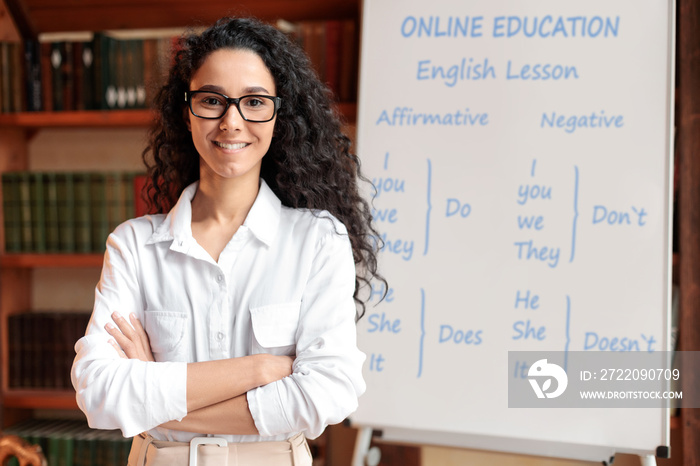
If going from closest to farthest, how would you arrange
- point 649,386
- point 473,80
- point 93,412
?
point 93,412
point 649,386
point 473,80

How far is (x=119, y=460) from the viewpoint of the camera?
221cm

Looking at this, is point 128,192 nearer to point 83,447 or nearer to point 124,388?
point 83,447

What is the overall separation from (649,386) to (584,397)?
0.16 metres

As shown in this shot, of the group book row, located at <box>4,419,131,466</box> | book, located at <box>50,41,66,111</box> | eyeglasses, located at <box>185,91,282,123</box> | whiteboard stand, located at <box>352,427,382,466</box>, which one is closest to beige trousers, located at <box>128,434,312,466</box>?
eyeglasses, located at <box>185,91,282,123</box>

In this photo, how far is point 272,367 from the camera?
1084 millimetres

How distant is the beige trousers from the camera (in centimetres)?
107

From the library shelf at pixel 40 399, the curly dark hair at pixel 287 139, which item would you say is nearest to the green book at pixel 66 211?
the library shelf at pixel 40 399

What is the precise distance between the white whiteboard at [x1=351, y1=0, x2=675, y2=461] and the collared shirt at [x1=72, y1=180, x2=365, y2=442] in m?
0.59

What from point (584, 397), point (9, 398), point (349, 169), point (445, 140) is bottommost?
point (9, 398)

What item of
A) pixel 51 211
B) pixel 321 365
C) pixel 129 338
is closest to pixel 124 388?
pixel 129 338

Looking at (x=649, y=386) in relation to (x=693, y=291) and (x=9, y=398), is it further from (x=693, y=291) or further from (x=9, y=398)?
(x=9, y=398)

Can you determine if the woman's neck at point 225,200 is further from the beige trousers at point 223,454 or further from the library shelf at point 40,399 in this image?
the library shelf at point 40,399

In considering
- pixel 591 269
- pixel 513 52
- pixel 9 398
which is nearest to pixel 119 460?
Answer: pixel 9 398

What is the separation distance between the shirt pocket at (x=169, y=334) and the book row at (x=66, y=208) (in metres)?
1.16
